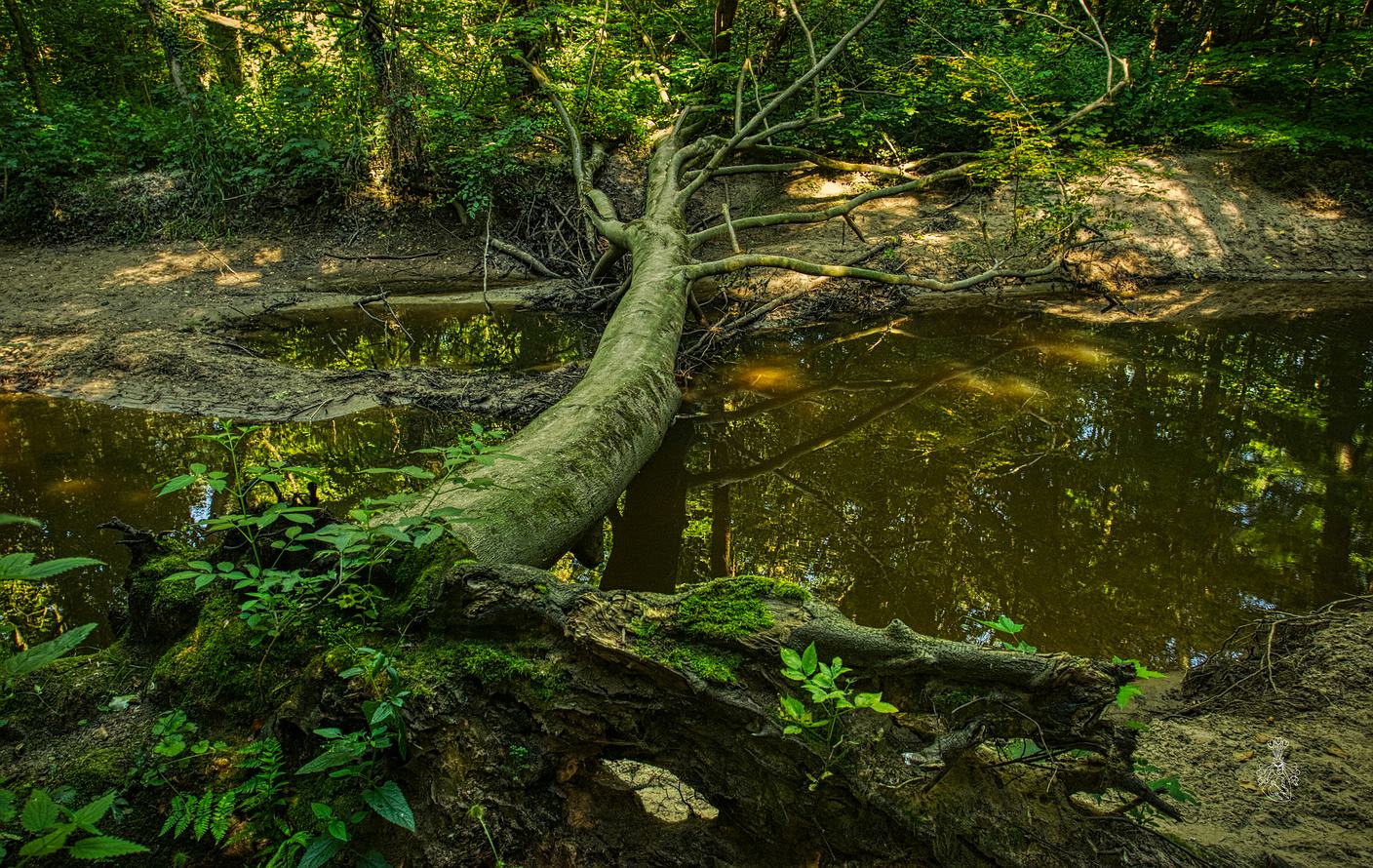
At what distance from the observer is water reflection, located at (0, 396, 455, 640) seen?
351 centimetres

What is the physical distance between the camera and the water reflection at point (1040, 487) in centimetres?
355

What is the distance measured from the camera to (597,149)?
32.9ft

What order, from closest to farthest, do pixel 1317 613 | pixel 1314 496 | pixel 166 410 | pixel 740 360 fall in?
pixel 1317 613, pixel 1314 496, pixel 166 410, pixel 740 360

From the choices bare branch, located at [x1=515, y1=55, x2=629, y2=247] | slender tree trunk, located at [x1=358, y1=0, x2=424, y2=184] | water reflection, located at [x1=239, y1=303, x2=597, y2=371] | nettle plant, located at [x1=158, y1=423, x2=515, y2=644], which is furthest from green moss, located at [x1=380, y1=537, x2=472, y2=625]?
slender tree trunk, located at [x1=358, y1=0, x2=424, y2=184]

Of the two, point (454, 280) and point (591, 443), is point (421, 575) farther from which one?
point (454, 280)

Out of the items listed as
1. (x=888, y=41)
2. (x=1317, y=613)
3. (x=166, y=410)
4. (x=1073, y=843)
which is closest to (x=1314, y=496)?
(x=1317, y=613)

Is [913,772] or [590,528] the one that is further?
[590,528]

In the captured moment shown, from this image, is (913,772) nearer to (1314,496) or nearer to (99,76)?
(1314,496)

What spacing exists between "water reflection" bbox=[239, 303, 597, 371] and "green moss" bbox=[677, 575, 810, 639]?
455 centimetres

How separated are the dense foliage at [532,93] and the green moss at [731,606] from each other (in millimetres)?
7546

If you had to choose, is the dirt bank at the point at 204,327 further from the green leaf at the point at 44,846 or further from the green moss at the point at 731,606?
the green leaf at the point at 44,846

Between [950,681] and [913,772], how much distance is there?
0.24m

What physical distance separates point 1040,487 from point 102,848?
4.66 metres

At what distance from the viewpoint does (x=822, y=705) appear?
5.53 ft
